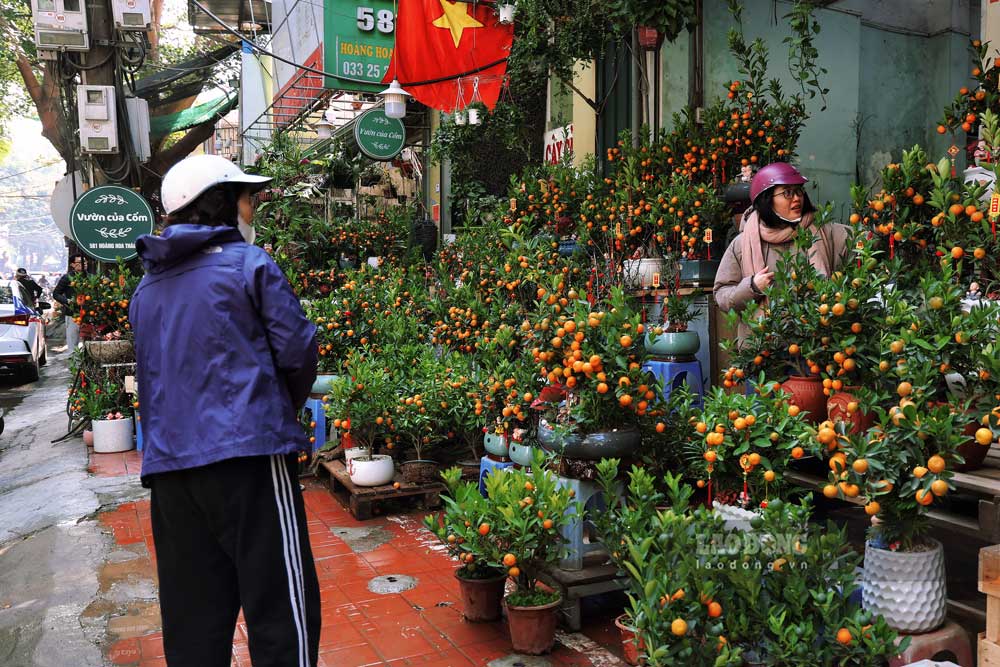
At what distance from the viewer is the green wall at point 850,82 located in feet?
24.9

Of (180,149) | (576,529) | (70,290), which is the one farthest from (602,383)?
(180,149)

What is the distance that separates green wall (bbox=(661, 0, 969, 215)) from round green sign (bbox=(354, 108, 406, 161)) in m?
4.04

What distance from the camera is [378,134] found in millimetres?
10477

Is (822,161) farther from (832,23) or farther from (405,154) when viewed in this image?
(405,154)

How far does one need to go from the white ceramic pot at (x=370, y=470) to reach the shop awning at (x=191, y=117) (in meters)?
15.7

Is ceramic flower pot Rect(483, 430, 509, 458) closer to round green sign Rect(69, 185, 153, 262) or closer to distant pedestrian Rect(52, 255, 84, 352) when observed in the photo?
round green sign Rect(69, 185, 153, 262)

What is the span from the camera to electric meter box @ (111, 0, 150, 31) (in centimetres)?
941

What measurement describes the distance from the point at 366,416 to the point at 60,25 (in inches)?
260

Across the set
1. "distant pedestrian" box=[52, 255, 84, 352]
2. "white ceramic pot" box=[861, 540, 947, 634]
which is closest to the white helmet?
"white ceramic pot" box=[861, 540, 947, 634]

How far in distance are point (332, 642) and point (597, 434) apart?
1679mm

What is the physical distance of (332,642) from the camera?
4.04 meters

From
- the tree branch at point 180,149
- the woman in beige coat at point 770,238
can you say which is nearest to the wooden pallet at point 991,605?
the woman in beige coat at point 770,238

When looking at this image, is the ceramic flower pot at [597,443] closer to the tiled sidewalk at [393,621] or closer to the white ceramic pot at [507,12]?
the tiled sidewalk at [393,621]

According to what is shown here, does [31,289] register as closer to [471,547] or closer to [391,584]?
[391,584]
